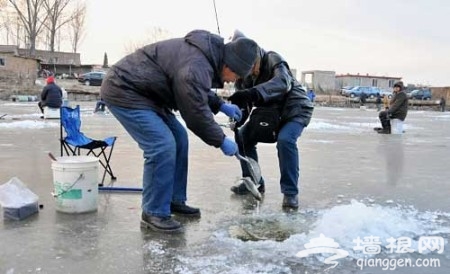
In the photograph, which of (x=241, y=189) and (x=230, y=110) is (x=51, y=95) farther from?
(x=230, y=110)

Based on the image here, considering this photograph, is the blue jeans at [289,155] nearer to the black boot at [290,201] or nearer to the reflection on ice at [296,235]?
the black boot at [290,201]

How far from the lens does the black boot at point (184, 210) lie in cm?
464

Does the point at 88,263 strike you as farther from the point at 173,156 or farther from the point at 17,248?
the point at 173,156

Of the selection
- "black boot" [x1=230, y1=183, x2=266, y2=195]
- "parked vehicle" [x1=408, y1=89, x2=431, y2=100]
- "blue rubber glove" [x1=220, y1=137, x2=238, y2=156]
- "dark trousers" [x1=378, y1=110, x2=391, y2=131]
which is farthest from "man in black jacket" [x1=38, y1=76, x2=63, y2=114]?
"parked vehicle" [x1=408, y1=89, x2=431, y2=100]

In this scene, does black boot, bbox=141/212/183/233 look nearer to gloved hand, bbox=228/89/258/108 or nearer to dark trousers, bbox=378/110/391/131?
gloved hand, bbox=228/89/258/108

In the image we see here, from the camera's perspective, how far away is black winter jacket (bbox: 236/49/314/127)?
4.93 meters

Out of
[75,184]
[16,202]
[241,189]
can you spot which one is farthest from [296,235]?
[16,202]

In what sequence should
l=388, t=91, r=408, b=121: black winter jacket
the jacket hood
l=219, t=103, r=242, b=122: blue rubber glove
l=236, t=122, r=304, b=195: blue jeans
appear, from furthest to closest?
1. l=388, t=91, r=408, b=121: black winter jacket
2. l=236, t=122, r=304, b=195: blue jeans
3. l=219, t=103, r=242, b=122: blue rubber glove
4. the jacket hood

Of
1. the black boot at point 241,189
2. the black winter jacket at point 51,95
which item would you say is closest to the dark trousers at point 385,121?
the black winter jacket at point 51,95

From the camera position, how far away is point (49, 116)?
16938 mm

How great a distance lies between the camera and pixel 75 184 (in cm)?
459

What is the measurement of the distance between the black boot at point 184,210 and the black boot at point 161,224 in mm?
408

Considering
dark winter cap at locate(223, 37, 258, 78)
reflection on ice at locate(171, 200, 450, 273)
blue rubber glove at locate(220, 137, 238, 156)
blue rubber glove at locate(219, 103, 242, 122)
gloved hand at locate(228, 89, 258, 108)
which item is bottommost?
reflection on ice at locate(171, 200, 450, 273)

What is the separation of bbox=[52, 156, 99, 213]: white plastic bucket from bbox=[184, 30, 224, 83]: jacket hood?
145 cm
